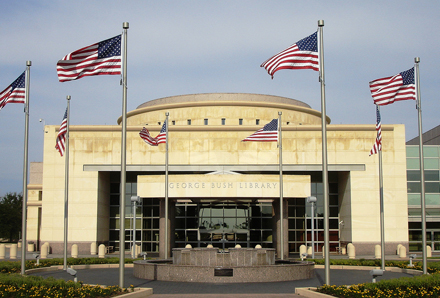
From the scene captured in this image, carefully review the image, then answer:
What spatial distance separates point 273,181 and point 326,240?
19.0 meters

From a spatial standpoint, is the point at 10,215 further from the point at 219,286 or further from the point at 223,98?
the point at 219,286

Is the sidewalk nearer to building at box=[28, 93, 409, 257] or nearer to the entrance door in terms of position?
building at box=[28, 93, 409, 257]

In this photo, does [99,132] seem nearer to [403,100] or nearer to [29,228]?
[29,228]

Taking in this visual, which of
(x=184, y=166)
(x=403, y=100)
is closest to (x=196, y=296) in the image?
(x=403, y=100)

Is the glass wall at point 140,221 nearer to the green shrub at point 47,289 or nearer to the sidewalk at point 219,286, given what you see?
the sidewalk at point 219,286

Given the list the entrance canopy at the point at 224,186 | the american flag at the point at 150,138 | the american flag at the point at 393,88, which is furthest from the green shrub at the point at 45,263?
the american flag at the point at 393,88

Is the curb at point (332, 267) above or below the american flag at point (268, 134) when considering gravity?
below

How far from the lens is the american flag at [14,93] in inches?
832

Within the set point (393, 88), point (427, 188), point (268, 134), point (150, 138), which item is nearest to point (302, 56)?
point (393, 88)

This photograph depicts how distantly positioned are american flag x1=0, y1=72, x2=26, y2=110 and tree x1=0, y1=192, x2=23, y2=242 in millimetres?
58035

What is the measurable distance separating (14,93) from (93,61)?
6.21 meters

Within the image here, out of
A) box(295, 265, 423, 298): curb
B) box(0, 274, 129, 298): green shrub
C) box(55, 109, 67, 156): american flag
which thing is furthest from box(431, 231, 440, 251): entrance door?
box(0, 274, 129, 298): green shrub

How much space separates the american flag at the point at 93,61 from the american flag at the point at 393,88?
1082 centimetres

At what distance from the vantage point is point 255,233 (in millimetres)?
43500
